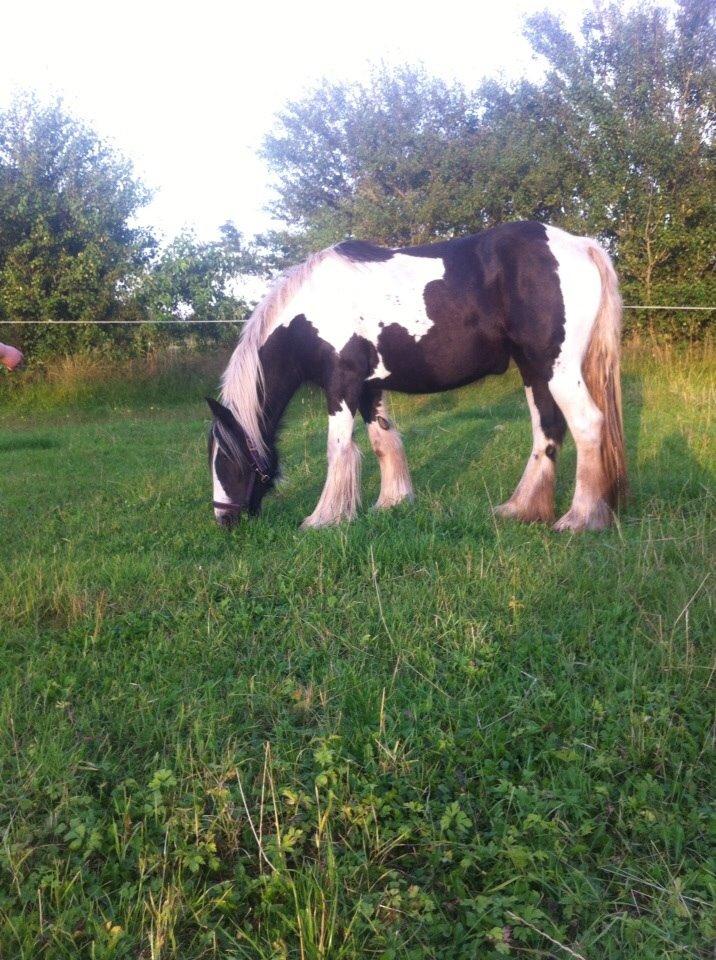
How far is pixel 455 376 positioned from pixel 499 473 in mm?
1169

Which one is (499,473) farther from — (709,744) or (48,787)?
(48,787)

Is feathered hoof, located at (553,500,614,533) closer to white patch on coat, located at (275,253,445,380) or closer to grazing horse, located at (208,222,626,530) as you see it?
grazing horse, located at (208,222,626,530)

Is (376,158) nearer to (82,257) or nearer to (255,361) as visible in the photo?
(82,257)

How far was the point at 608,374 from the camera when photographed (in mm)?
4680

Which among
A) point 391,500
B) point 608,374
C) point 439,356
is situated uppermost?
point 439,356

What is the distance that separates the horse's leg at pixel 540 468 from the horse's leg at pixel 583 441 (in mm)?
207

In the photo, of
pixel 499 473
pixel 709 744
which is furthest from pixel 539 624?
pixel 499 473

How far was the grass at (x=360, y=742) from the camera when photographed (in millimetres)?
1596

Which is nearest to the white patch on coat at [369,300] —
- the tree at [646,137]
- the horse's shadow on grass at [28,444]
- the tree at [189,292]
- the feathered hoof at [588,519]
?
the feathered hoof at [588,519]

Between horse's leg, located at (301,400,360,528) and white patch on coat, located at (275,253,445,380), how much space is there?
0.49 meters

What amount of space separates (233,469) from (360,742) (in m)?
2.85

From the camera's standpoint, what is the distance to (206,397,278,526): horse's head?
4.69 m

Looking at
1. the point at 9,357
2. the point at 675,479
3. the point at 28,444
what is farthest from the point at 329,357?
the point at 28,444

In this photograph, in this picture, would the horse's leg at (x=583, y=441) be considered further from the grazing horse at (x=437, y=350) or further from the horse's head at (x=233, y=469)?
the horse's head at (x=233, y=469)
